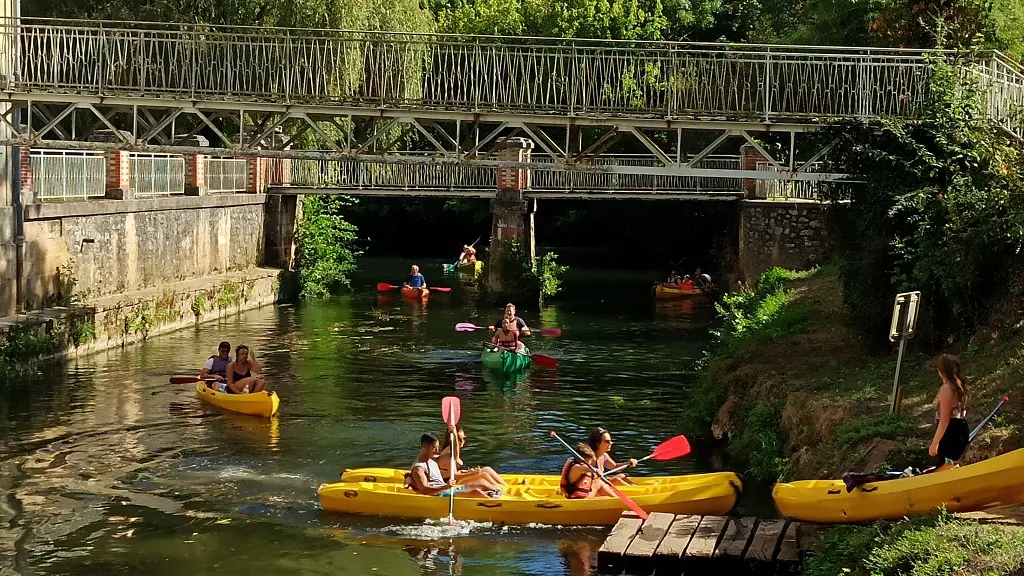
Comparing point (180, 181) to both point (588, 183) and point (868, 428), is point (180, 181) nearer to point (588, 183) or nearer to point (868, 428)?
point (588, 183)

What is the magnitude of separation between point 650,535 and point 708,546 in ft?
2.13

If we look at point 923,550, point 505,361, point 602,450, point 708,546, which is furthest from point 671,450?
point 505,361

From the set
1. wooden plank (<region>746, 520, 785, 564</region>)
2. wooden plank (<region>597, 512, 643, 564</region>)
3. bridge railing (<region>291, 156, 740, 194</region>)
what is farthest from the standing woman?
bridge railing (<region>291, 156, 740, 194</region>)

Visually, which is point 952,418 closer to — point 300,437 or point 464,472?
point 464,472

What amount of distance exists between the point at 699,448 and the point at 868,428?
13.9ft

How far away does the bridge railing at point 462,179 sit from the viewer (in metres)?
38.0

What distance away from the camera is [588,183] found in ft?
127

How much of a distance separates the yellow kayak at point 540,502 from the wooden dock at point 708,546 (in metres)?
0.99

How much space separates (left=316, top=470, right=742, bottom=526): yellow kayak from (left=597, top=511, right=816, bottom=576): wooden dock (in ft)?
3.25

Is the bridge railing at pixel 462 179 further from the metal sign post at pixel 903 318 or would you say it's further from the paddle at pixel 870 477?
the paddle at pixel 870 477

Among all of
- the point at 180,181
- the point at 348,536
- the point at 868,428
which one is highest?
the point at 180,181

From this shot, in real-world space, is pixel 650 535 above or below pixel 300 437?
above

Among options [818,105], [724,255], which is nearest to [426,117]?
[818,105]

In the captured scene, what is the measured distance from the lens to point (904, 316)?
13.5 meters
